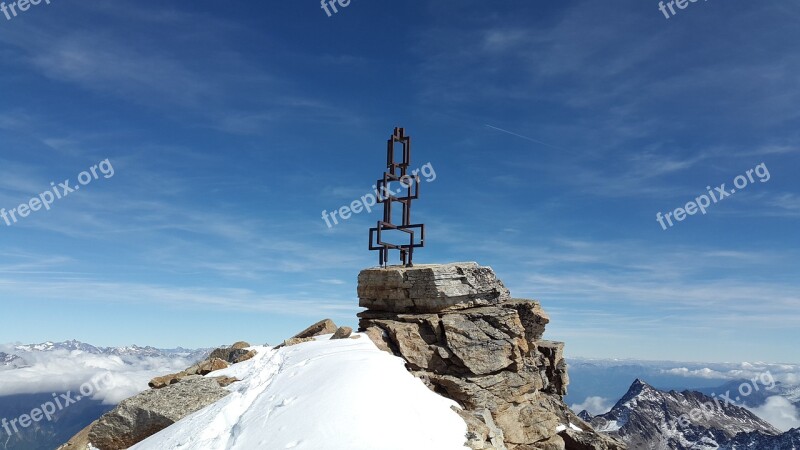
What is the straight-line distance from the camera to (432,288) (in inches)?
1017

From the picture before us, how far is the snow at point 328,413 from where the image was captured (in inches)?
522

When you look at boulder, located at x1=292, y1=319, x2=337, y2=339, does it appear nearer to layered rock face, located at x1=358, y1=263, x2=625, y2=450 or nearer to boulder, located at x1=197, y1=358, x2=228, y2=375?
layered rock face, located at x1=358, y1=263, x2=625, y2=450

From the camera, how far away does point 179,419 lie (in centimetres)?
1830

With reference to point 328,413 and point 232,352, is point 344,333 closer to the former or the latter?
point 232,352

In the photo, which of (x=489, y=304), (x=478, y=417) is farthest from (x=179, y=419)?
(x=489, y=304)

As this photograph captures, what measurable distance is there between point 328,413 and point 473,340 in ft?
38.8

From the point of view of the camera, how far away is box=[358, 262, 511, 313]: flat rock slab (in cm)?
2598

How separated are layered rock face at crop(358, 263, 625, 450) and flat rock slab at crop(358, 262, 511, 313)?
0.18ft

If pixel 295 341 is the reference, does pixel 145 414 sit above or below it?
below

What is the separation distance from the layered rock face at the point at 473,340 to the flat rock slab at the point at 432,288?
5 centimetres

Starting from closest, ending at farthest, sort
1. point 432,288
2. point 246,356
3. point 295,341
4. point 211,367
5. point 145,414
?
point 145,414 < point 211,367 < point 432,288 < point 246,356 < point 295,341

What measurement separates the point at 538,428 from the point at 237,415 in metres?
16.2

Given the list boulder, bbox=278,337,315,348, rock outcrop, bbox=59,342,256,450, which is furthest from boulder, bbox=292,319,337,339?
rock outcrop, bbox=59,342,256,450

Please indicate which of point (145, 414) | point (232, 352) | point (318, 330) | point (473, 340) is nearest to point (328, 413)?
point (145, 414)
